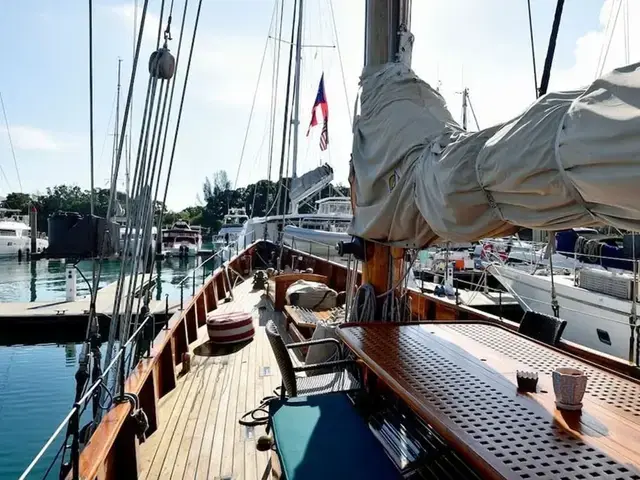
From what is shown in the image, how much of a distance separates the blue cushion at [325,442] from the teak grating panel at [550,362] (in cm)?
78

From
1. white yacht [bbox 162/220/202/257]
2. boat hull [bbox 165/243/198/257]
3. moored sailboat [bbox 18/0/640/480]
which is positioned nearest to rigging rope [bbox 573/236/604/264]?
moored sailboat [bbox 18/0/640/480]

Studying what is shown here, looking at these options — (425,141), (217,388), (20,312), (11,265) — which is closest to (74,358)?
(20,312)

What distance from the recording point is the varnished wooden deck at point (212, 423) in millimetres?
2518

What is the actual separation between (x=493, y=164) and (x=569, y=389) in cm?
78

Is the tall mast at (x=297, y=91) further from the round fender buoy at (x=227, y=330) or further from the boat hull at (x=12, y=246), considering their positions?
the boat hull at (x=12, y=246)

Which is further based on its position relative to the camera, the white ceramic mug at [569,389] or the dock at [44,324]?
the dock at [44,324]

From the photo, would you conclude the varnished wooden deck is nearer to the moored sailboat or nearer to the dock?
the moored sailboat

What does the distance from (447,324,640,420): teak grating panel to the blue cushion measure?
2.56ft

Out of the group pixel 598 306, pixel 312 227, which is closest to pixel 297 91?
pixel 312 227

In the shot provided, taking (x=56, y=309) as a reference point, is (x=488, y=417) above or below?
above

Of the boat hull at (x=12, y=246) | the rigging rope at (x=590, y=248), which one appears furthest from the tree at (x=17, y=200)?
the rigging rope at (x=590, y=248)

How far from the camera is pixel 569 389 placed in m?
1.48

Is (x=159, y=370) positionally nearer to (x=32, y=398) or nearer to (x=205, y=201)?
(x=32, y=398)

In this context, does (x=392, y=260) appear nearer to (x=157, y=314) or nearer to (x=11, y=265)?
(x=157, y=314)
